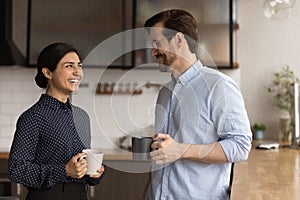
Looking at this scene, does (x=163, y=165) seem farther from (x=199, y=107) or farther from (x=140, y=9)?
(x=140, y=9)

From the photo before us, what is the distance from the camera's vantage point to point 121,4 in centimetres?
443

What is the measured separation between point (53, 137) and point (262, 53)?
273cm

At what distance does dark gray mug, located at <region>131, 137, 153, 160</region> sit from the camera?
192 centimetres

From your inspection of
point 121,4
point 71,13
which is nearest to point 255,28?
point 121,4

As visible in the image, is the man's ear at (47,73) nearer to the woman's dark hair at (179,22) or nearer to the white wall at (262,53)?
the woman's dark hair at (179,22)

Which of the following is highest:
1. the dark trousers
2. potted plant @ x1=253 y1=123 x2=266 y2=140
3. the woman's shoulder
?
the woman's shoulder

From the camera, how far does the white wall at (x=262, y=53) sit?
462 cm

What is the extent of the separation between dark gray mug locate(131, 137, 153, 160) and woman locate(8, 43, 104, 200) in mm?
307

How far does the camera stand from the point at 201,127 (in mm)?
2008

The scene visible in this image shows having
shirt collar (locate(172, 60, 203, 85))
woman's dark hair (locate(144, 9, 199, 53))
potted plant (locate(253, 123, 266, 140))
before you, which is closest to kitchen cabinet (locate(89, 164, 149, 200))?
potted plant (locate(253, 123, 266, 140))

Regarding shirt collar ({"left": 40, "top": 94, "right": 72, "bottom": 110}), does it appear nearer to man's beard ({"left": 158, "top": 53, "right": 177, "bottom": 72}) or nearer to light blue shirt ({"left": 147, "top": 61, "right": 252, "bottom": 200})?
light blue shirt ({"left": 147, "top": 61, "right": 252, "bottom": 200})

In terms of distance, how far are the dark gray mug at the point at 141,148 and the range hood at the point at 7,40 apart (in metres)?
2.63

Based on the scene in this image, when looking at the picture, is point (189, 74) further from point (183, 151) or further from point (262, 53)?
point (262, 53)

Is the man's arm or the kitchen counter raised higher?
the man's arm
